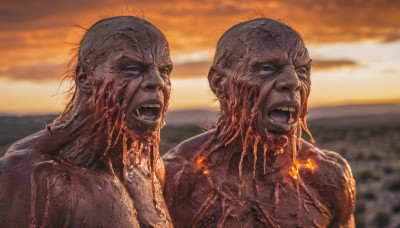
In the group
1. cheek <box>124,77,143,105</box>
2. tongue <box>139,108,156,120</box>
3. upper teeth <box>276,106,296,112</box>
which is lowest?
upper teeth <box>276,106,296,112</box>

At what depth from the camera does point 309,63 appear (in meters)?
6.13

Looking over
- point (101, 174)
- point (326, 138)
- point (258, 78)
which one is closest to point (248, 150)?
point (258, 78)

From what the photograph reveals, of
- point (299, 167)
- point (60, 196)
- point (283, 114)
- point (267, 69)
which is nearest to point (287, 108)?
point (283, 114)

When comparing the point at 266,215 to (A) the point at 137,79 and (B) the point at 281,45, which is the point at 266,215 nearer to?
(B) the point at 281,45

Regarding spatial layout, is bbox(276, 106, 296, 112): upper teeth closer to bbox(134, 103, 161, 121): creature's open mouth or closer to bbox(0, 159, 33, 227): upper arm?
bbox(134, 103, 161, 121): creature's open mouth

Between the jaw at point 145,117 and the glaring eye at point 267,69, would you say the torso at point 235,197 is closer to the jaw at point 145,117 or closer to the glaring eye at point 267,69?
the glaring eye at point 267,69

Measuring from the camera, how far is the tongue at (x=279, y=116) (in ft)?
19.2

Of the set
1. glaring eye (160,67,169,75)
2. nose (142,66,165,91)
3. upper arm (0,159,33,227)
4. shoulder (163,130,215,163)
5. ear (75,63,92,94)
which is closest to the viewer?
upper arm (0,159,33,227)

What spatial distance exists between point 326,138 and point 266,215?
56.3 m

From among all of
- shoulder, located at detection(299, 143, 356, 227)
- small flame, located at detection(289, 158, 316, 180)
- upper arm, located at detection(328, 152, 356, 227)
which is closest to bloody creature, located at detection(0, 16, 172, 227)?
small flame, located at detection(289, 158, 316, 180)

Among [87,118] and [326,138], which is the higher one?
[87,118]

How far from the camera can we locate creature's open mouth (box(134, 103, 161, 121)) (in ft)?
16.4

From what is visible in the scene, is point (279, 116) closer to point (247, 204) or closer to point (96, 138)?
point (247, 204)

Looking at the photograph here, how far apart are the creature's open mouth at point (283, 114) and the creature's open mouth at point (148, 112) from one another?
1186 mm
